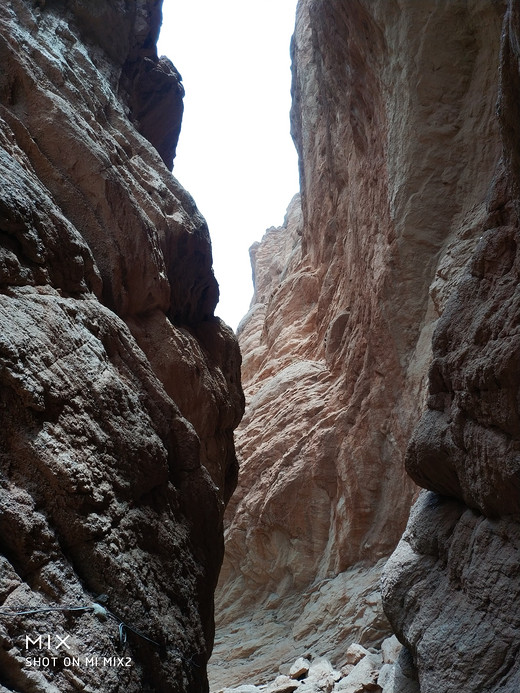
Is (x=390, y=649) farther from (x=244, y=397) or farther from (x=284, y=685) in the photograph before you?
(x=244, y=397)

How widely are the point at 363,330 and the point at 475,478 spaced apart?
8.76 meters

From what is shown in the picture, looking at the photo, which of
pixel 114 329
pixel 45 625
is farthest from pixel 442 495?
pixel 45 625

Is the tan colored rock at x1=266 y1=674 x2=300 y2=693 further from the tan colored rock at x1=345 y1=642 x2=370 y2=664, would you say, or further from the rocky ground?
the tan colored rock at x1=345 y1=642 x2=370 y2=664

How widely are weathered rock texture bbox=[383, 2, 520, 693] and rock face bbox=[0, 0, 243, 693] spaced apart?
1.88 m

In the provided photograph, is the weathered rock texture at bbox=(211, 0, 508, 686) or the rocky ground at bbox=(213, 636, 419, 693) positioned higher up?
the weathered rock texture at bbox=(211, 0, 508, 686)

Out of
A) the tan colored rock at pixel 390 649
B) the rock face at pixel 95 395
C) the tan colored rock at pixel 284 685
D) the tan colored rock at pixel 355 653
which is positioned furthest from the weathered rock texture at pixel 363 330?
the rock face at pixel 95 395

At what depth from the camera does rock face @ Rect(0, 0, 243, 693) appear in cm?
365

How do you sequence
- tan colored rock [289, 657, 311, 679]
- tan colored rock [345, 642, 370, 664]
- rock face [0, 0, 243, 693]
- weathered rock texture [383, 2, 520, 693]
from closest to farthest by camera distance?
rock face [0, 0, 243, 693] → weathered rock texture [383, 2, 520, 693] → tan colored rock [345, 642, 370, 664] → tan colored rock [289, 657, 311, 679]

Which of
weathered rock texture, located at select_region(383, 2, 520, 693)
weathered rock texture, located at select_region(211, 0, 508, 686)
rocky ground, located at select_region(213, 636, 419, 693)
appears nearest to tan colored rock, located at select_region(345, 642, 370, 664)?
rocky ground, located at select_region(213, 636, 419, 693)

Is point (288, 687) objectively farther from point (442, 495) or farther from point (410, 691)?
point (442, 495)

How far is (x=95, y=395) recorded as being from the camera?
15.4 ft

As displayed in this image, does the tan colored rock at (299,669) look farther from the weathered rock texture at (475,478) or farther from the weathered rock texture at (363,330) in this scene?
the weathered rock texture at (475,478)

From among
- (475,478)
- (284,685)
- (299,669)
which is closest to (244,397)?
(284,685)

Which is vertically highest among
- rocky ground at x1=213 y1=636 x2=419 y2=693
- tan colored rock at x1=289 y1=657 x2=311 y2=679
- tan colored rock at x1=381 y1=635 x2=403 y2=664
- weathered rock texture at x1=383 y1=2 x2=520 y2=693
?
weathered rock texture at x1=383 y1=2 x2=520 y2=693
